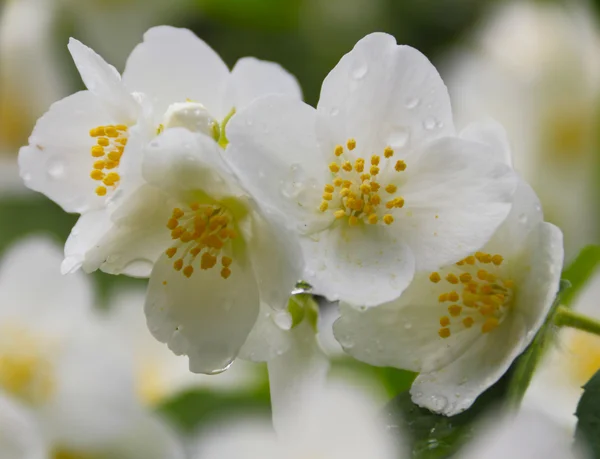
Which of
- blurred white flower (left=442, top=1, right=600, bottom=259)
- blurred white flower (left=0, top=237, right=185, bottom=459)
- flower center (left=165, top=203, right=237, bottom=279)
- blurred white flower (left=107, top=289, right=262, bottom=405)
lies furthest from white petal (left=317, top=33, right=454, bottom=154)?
blurred white flower (left=442, top=1, right=600, bottom=259)

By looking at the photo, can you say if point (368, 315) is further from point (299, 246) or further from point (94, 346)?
point (94, 346)

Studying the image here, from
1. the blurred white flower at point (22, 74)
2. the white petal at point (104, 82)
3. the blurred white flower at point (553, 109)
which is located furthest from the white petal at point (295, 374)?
the blurred white flower at point (22, 74)

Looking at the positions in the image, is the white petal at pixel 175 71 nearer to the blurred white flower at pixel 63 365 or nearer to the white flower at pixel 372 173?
the white flower at pixel 372 173

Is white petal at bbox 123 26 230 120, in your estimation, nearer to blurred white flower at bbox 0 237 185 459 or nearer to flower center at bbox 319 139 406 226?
flower center at bbox 319 139 406 226

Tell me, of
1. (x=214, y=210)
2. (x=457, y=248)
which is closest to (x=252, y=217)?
(x=214, y=210)

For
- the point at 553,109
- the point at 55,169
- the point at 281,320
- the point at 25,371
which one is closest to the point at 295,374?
the point at 281,320

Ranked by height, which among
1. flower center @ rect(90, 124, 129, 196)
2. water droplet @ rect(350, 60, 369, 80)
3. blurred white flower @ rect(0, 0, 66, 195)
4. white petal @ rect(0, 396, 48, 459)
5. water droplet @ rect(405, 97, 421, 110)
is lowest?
blurred white flower @ rect(0, 0, 66, 195)
